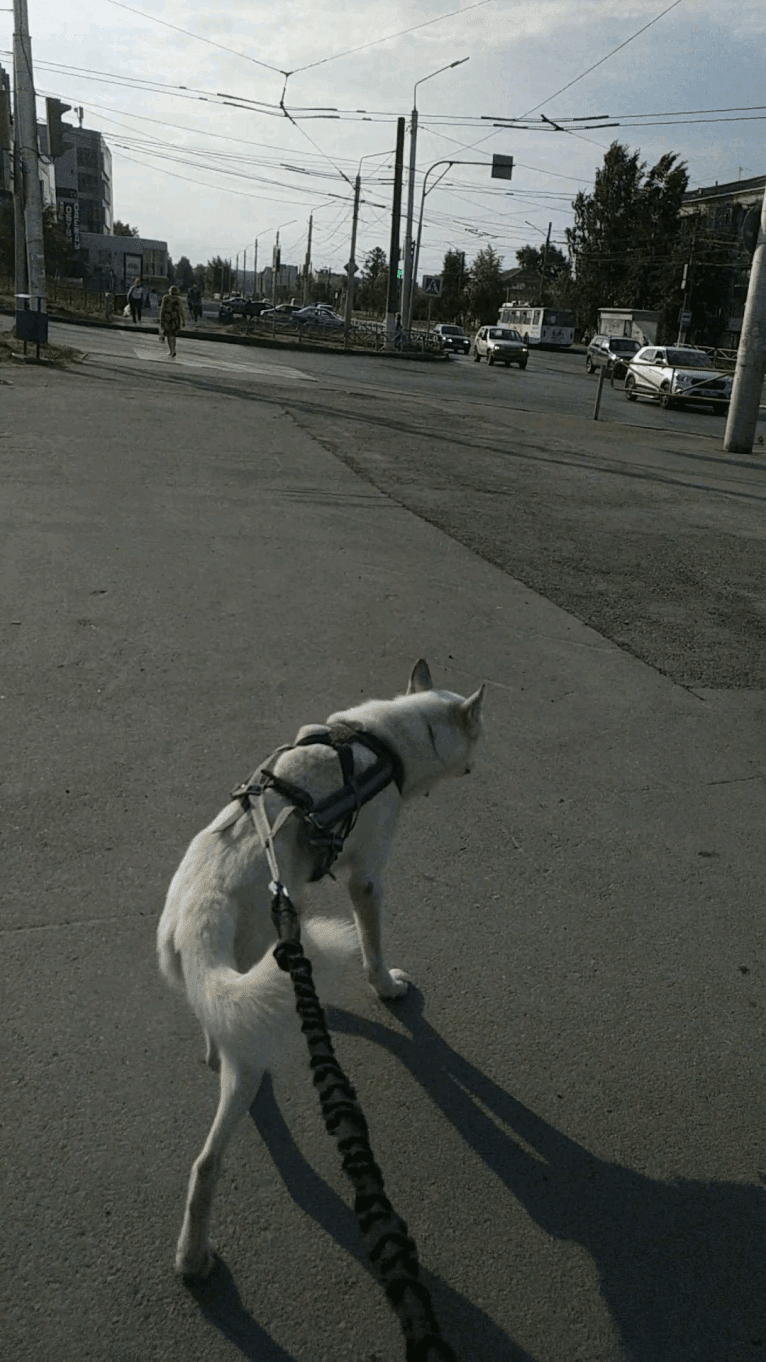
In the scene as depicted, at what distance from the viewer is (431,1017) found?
311 centimetres

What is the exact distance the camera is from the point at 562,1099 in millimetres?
2803

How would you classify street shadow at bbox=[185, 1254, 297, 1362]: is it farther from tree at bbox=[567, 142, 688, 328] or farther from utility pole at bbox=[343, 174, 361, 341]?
tree at bbox=[567, 142, 688, 328]

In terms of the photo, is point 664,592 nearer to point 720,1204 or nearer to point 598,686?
point 598,686

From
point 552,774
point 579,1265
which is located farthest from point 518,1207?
point 552,774

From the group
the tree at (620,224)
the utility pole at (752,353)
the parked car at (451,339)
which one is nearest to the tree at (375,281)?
the tree at (620,224)

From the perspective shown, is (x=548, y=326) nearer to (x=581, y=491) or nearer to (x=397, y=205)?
(x=397, y=205)

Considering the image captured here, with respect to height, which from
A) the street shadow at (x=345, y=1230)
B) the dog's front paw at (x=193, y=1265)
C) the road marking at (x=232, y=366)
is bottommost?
the street shadow at (x=345, y=1230)

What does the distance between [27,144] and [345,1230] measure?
23638mm

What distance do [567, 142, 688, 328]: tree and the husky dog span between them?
85455mm

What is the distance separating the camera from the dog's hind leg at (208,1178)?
221 centimetres

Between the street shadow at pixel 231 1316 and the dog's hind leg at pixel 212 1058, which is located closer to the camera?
the street shadow at pixel 231 1316

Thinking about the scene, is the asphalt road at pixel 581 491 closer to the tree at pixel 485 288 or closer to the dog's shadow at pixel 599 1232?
the dog's shadow at pixel 599 1232

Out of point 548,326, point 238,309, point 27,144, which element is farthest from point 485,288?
point 27,144

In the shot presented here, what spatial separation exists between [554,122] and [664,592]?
91.2 feet
